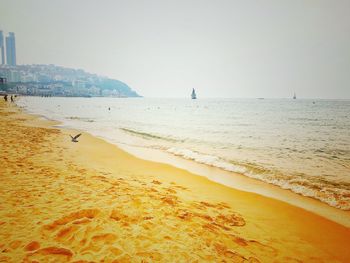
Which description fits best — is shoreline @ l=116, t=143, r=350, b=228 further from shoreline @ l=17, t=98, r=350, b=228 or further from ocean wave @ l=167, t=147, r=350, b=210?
ocean wave @ l=167, t=147, r=350, b=210

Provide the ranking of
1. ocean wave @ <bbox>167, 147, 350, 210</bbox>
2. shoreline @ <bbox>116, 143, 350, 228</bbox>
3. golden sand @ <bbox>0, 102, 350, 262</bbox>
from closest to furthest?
golden sand @ <bbox>0, 102, 350, 262</bbox> < shoreline @ <bbox>116, 143, 350, 228</bbox> < ocean wave @ <bbox>167, 147, 350, 210</bbox>

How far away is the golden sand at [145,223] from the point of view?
12.2 feet

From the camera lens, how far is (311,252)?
4336 millimetres

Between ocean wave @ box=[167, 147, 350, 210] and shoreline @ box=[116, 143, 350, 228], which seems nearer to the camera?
shoreline @ box=[116, 143, 350, 228]

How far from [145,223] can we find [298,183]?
7.02m

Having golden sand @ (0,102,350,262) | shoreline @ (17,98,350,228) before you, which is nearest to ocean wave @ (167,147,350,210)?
shoreline @ (17,98,350,228)

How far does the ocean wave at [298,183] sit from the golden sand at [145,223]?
5.37 ft

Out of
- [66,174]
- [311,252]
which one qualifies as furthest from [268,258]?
[66,174]

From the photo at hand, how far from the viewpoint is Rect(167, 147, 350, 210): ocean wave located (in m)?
7.23

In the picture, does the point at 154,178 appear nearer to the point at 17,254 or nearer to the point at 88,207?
the point at 88,207

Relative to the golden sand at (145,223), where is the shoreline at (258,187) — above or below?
below

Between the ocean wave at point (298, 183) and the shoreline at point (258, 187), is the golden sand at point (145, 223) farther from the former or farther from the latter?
the ocean wave at point (298, 183)

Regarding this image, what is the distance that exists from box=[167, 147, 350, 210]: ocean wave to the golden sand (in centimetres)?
164

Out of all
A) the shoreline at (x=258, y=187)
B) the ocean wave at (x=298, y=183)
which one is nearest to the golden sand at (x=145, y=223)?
the shoreline at (x=258, y=187)
